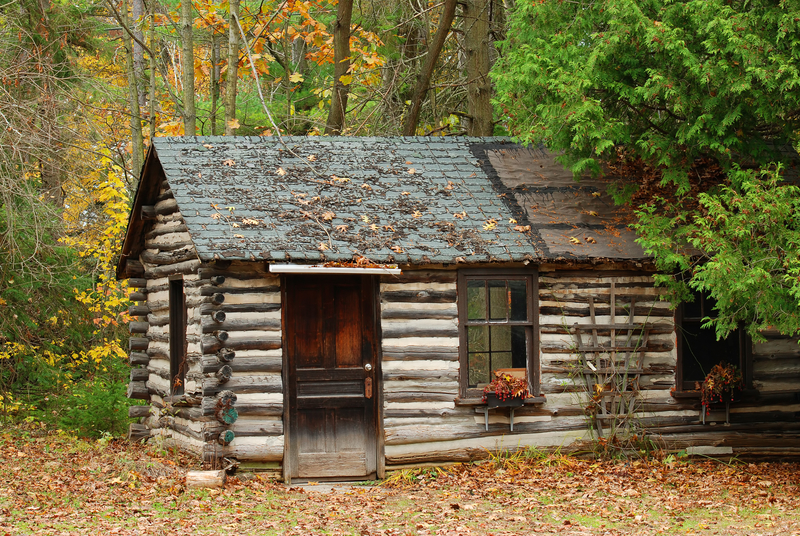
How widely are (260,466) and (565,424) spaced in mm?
3821

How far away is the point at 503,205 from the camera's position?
10484mm

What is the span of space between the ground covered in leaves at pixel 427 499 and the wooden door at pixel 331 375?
18.2 inches

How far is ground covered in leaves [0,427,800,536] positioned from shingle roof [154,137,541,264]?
2.55 m

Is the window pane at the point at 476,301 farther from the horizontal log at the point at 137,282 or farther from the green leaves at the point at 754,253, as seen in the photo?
the green leaves at the point at 754,253

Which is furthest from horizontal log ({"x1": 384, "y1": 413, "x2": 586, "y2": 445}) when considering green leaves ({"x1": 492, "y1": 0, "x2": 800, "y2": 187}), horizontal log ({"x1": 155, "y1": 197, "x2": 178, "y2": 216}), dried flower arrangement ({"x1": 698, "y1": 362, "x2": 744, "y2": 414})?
horizontal log ({"x1": 155, "y1": 197, "x2": 178, "y2": 216})

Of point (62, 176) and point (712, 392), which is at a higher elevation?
point (62, 176)

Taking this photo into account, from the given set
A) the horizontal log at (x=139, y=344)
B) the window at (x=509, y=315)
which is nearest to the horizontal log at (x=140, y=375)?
the horizontal log at (x=139, y=344)

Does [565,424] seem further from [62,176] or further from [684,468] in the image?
[62,176]

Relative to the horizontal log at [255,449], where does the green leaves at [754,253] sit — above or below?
above

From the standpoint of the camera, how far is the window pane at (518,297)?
9977 millimetres

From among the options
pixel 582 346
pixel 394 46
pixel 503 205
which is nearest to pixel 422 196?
pixel 503 205

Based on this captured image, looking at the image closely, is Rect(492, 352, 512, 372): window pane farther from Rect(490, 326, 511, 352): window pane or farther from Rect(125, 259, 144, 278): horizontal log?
Rect(125, 259, 144, 278): horizontal log

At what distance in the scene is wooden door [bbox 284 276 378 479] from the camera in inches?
369

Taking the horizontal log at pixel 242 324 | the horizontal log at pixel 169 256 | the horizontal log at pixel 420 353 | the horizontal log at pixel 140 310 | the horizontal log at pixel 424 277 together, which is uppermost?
the horizontal log at pixel 169 256
